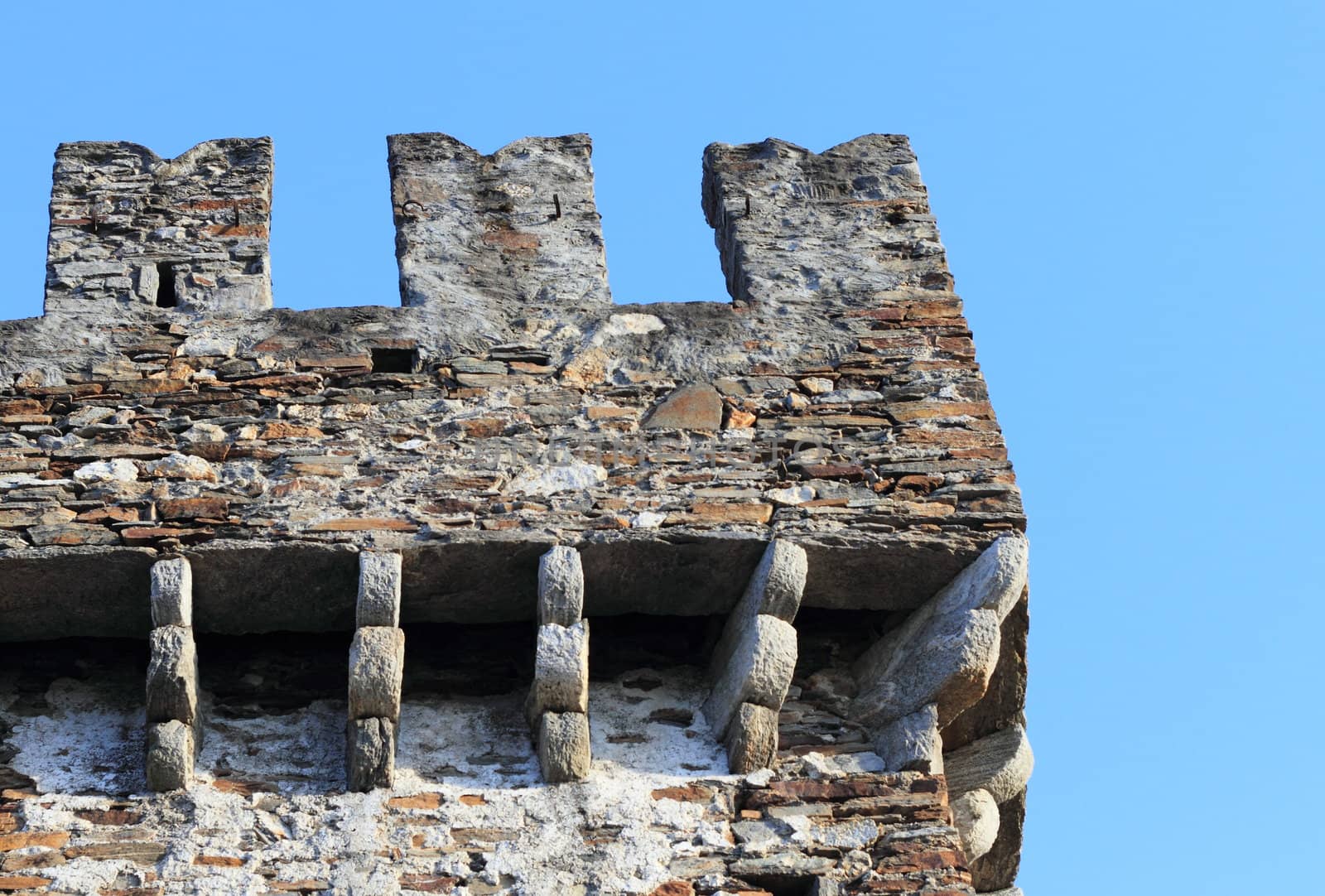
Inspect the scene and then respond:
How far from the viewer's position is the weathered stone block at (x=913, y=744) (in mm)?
6629

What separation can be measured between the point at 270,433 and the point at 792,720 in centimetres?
182

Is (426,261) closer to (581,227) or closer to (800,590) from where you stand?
(581,227)

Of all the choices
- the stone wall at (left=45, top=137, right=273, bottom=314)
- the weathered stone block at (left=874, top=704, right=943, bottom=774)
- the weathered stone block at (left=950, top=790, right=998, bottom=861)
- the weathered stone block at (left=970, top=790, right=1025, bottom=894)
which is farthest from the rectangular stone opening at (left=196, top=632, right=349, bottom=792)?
the weathered stone block at (left=970, top=790, right=1025, bottom=894)

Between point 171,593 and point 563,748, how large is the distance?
1.20 meters

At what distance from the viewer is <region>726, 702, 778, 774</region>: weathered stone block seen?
6621mm

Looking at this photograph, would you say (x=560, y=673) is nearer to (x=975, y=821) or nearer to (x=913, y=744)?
(x=913, y=744)

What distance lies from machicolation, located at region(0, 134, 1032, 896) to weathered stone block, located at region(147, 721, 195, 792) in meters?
0.01

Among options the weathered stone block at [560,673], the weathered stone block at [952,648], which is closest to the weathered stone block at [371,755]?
the weathered stone block at [560,673]

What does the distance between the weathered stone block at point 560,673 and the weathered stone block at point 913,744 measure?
0.85 meters

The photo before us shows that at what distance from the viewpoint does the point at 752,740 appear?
6.63m

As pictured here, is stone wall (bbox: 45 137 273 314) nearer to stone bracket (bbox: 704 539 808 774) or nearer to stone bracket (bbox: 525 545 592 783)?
stone bracket (bbox: 525 545 592 783)

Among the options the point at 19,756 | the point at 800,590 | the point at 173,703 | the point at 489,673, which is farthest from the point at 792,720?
the point at 19,756

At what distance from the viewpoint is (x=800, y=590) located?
685 cm

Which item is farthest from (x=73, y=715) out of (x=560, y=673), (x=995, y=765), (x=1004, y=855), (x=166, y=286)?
(x=1004, y=855)
